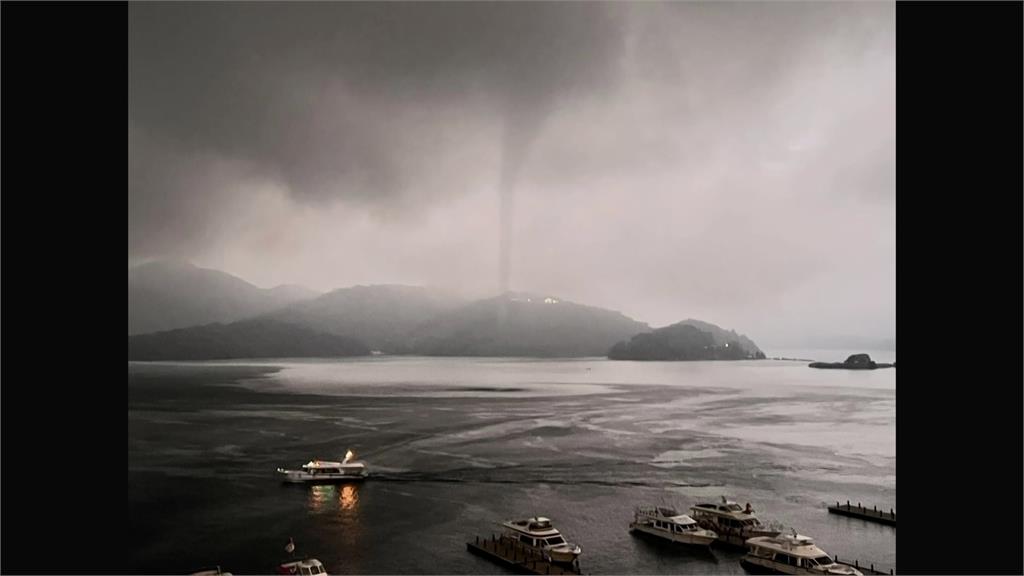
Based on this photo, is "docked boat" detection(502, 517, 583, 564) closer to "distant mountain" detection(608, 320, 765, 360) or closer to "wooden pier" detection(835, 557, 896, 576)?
"wooden pier" detection(835, 557, 896, 576)

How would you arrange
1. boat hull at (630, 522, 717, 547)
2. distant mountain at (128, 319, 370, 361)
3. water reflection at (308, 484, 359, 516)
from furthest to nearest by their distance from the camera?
distant mountain at (128, 319, 370, 361) < water reflection at (308, 484, 359, 516) < boat hull at (630, 522, 717, 547)

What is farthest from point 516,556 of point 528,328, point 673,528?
point 528,328

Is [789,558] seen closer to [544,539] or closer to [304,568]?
[544,539]

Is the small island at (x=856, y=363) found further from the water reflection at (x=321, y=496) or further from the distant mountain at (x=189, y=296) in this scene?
the distant mountain at (x=189, y=296)

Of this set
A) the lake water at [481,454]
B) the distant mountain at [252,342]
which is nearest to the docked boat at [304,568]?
the lake water at [481,454]

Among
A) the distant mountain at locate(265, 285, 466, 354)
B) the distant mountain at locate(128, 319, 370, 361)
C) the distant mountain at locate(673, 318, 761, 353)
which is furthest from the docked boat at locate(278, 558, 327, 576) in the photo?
the distant mountain at locate(673, 318, 761, 353)

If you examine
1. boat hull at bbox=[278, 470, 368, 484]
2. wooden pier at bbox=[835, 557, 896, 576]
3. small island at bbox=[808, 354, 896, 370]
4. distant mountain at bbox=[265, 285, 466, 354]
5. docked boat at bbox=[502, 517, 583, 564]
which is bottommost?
wooden pier at bbox=[835, 557, 896, 576]

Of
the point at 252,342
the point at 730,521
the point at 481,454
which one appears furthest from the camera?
the point at 252,342
